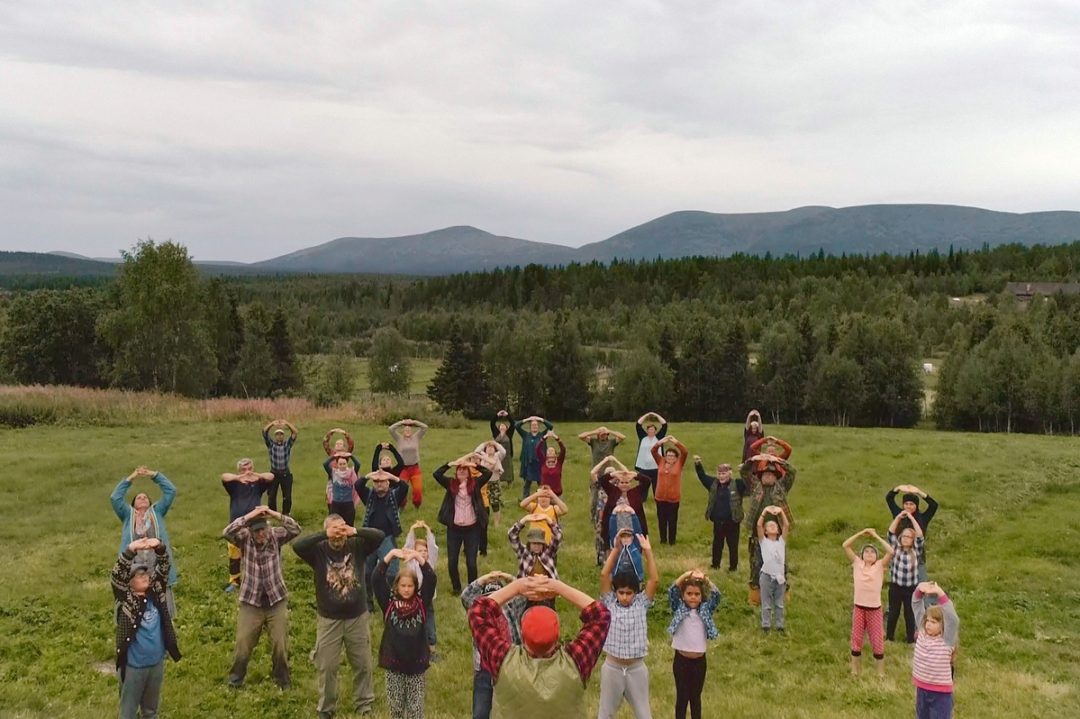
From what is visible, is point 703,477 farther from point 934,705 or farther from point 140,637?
point 140,637

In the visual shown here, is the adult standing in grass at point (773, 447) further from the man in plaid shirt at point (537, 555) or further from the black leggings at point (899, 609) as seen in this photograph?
the man in plaid shirt at point (537, 555)

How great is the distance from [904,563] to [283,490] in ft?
41.5

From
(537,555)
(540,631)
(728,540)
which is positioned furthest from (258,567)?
(728,540)

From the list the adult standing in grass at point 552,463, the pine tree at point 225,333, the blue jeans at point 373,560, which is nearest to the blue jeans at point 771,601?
the adult standing in grass at point 552,463

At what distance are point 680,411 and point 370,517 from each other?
6693 cm

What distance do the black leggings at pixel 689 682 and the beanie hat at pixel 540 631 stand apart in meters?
3.31

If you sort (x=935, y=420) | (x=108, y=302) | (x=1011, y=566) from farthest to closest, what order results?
1. (x=935, y=420)
2. (x=108, y=302)
3. (x=1011, y=566)

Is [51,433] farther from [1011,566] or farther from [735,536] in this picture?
[1011,566]

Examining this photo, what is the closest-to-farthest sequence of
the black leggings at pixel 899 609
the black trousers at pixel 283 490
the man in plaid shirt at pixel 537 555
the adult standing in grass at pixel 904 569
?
the man in plaid shirt at pixel 537 555 → the adult standing in grass at pixel 904 569 → the black leggings at pixel 899 609 → the black trousers at pixel 283 490

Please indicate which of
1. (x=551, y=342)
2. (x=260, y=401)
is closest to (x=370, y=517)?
(x=260, y=401)

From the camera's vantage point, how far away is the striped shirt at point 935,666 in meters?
8.24

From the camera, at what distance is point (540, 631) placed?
562 centimetres

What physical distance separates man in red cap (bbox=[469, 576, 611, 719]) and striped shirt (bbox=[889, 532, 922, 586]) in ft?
22.7

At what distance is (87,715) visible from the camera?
28.3 feet
